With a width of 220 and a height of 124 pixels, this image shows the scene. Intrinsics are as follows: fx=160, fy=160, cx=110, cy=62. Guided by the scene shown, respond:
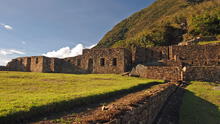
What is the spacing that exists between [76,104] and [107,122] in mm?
3544

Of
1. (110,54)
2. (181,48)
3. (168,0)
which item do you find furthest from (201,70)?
(168,0)

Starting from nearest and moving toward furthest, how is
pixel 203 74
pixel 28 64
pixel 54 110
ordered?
pixel 54 110 < pixel 203 74 < pixel 28 64

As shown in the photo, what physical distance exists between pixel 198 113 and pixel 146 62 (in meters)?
19.3

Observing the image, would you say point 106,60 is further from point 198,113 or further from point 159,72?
point 198,113

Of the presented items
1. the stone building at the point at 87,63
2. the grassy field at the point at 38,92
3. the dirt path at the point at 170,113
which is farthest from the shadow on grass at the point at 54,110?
the stone building at the point at 87,63

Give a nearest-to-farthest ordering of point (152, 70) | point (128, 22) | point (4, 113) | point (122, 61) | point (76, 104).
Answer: point (4, 113) < point (76, 104) < point (152, 70) < point (122, 61) < point (128, 22)

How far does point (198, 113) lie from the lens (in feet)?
28.8

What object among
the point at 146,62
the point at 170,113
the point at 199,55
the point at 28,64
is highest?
the point at 199,55

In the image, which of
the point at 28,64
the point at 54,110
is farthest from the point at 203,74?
the point at 28,64

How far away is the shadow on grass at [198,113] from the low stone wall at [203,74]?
8975 millimetres

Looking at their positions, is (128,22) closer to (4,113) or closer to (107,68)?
(107,68)

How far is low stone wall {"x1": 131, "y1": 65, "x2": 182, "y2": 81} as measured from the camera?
20109 millimetres

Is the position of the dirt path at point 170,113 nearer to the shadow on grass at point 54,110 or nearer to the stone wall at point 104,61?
the shadow on grass at point 54,110

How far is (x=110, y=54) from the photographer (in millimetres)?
26219
